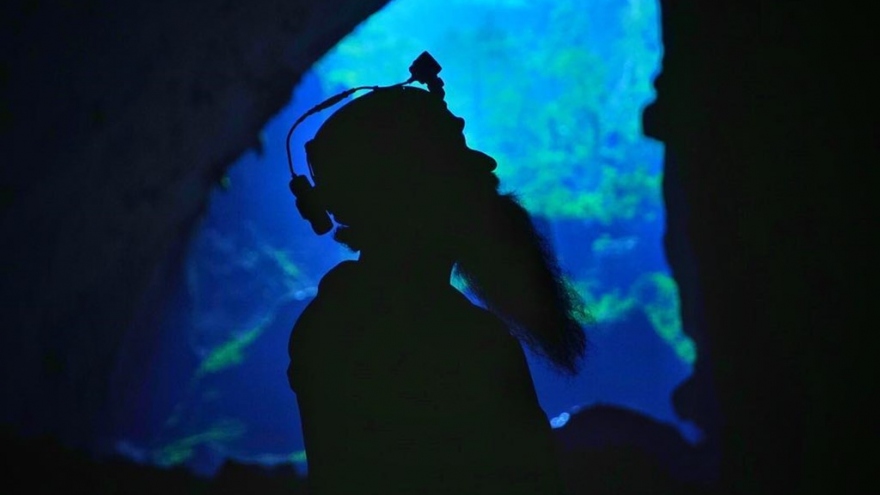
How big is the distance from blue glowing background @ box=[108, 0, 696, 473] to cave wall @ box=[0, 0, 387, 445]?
9794 mm

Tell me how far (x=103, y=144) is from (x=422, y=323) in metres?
2.44

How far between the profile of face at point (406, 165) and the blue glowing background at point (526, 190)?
1331 centimetres

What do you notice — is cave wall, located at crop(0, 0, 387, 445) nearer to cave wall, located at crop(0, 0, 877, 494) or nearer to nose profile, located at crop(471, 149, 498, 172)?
cave wall, located at crop(0, 0, 877, 494)

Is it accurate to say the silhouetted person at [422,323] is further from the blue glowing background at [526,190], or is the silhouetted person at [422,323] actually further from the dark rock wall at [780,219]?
the blue glowing background at [526,190]

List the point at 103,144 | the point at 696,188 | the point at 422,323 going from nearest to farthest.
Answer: the point at 422,323
the point at 103,144
the point at 696,188

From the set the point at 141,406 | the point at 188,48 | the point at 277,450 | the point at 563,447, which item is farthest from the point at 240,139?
the point at 277,450

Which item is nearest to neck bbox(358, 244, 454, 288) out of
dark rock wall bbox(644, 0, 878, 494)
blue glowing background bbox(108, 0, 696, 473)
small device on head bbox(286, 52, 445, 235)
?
small device on head bbox(286, 52, 445, 235)

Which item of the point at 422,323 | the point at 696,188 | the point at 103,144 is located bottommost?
the point at 422,323

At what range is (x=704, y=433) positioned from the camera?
15.5 feet

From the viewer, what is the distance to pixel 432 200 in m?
1.48

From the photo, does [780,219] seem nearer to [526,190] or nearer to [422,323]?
[422,323]

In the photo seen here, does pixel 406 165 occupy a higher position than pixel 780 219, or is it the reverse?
pixel 780 219

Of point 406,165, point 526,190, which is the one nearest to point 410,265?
point 406,165

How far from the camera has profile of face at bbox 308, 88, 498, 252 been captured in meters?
1.47
